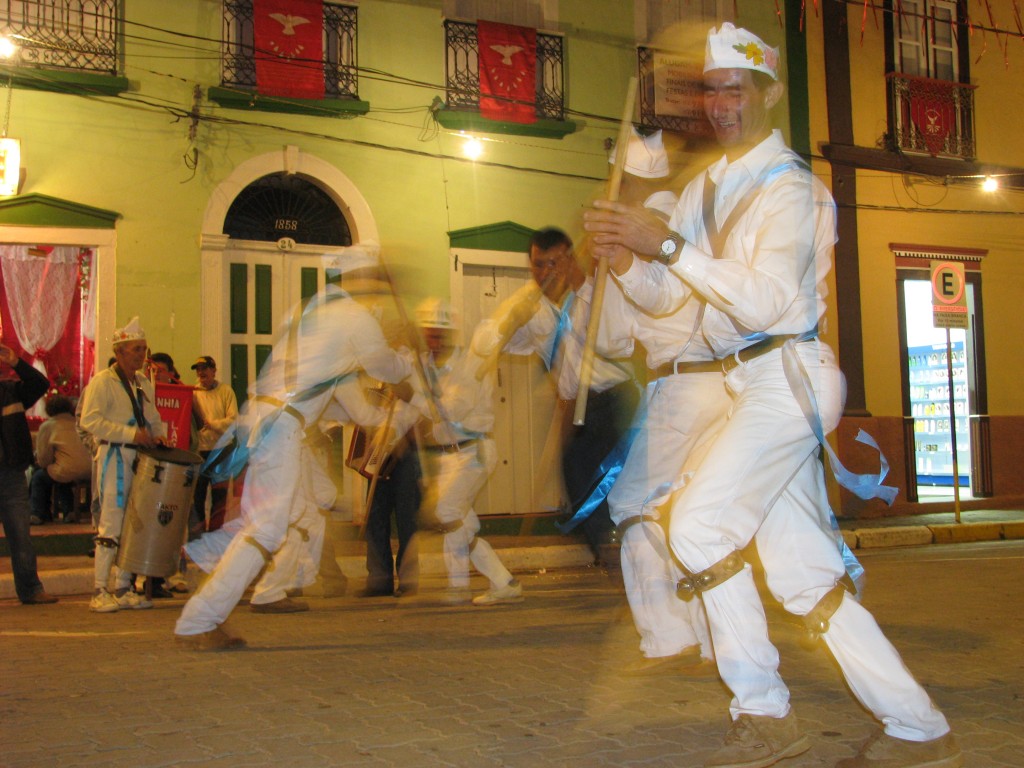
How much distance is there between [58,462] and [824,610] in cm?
933

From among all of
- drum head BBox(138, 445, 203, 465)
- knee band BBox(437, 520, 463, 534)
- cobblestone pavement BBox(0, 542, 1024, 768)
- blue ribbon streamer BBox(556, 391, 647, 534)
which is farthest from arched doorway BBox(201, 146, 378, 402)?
blue ribbon streamer BBox(556, 391, 647, 534)

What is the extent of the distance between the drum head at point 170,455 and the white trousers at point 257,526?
5.55 feet

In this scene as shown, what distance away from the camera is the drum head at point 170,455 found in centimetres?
713

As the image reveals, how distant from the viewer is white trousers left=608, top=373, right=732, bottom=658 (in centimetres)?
439

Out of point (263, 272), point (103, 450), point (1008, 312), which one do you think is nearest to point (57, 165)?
point (263, 272)

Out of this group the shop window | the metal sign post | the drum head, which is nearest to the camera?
the drum head

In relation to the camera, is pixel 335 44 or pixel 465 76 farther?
pixel 465 76

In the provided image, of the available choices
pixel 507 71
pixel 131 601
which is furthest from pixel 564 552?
pixel 507 71

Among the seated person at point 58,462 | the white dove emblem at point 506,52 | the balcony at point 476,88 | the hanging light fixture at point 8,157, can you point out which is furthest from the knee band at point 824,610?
the white dove emblem at point 506,52

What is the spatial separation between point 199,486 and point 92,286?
3429 millimetres

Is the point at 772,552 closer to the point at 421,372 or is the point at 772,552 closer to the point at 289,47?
the point at 421,372

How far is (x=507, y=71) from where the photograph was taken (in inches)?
526

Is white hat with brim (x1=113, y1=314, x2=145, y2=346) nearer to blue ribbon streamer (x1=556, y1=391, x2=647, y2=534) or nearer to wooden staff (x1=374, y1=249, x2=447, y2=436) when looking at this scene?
wooden staff (x1=374, y1=249, x2=447, y2=436)

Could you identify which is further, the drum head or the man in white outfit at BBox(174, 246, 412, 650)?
the drum head
